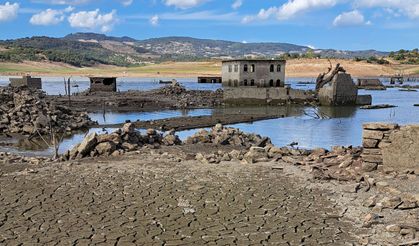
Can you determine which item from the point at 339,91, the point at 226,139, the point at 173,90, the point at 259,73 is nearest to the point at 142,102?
the point at 173,90

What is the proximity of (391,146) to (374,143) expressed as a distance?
0.46 m

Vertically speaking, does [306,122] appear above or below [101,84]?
below

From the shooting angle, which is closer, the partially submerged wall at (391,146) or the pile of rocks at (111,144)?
the partially submerged wall at (391,146)

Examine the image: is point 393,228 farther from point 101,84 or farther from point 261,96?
point 101,84

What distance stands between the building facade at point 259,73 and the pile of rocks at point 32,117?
1202 inches

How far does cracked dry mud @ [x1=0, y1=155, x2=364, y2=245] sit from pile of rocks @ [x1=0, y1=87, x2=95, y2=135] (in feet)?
51.3

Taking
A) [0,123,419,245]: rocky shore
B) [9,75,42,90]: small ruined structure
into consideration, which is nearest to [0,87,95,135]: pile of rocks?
[0,123,419,245]: rocky shore

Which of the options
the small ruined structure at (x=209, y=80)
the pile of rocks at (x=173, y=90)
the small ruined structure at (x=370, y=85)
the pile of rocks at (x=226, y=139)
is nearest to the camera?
the pile of rocks at (x=226, y=139)

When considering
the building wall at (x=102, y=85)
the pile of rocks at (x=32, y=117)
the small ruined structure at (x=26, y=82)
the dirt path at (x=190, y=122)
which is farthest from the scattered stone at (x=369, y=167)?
the building wall at (x=102, y=85)

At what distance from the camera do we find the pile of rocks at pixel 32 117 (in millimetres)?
28141

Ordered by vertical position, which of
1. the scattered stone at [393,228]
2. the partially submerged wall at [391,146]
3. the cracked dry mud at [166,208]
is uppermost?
the partially submerged wall at [391,146]

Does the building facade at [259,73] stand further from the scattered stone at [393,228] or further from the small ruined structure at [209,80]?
the scattered stone at [393,228]

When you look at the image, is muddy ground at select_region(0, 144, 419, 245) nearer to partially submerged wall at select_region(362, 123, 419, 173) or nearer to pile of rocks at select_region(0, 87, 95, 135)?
partially submerged wall at select_region(362, 123, 419, 173)

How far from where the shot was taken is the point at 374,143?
496 inches
